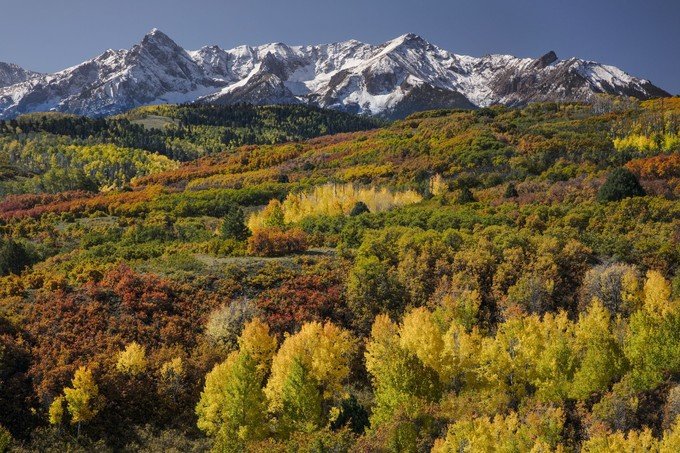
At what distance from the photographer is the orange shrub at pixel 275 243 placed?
5306cm

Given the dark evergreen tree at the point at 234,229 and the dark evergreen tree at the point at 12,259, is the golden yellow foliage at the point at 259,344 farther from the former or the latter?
the dark evergreen tree at the point at 12,259

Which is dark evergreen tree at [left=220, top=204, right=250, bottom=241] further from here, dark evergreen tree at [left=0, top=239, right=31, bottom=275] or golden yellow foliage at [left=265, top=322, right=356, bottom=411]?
golden yellow foliage at [left=265, top=322, right=356, bottom=411]

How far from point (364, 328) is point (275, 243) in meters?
14.8

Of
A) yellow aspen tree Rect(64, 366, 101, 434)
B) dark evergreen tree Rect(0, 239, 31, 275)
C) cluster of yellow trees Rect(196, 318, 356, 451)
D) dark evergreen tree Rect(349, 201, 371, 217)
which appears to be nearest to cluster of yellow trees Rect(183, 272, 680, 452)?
cluster of yellow trees Rect(196, 318, 356, 451)

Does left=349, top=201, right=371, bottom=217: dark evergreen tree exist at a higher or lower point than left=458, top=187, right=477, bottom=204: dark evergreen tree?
lower

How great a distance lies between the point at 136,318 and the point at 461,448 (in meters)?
25.8

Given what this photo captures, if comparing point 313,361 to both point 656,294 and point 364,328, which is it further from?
point 656,294

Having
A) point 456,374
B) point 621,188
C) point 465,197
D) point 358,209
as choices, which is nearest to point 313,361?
point 456,374

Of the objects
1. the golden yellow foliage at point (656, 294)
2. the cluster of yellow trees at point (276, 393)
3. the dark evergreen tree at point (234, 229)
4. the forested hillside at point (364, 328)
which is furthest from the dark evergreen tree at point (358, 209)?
the golden yellow foliage at point (656, 294)

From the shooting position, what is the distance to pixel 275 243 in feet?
174

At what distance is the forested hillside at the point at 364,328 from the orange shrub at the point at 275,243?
0.24m

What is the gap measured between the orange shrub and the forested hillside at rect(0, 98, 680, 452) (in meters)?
0.24

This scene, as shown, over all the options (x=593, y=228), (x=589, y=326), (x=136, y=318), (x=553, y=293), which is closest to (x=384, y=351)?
(x=589, y=326)

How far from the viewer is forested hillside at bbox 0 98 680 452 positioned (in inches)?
1204
